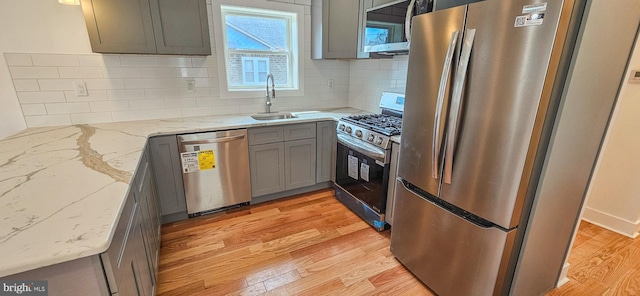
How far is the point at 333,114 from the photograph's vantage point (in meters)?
3.05

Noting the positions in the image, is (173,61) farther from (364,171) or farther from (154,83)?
(364,171)

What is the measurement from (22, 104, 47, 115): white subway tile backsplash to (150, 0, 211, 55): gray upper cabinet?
1043 mm

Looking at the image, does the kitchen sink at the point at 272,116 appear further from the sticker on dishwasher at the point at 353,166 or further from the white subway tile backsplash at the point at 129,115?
the white subway tile backsplash at the point at 129,115

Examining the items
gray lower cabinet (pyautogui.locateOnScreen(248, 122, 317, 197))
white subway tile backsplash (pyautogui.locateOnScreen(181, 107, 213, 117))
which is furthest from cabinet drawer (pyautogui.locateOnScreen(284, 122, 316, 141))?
white subway tile backsplash (pyautogui.locateOnScreen(181, 107, 213, 117))

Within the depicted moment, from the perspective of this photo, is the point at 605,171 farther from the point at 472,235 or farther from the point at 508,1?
the point at 508,1

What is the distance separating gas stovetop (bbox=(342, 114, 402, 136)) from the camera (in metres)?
2.17

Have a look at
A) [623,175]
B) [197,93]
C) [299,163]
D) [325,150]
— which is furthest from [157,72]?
[623,175]

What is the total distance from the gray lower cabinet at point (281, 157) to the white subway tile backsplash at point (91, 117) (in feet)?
4.09

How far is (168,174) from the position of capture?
2332 millimetres

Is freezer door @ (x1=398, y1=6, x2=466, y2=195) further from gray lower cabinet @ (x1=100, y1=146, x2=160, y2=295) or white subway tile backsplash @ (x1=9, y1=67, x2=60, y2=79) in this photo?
white subway tile backsplash @ (x1=9, y1=67, x2=60, y2=79)

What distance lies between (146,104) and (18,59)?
861 millimetres

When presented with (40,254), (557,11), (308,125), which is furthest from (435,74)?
(40,254)

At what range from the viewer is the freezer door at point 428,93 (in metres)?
1.39

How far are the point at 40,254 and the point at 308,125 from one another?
2208 millimetres
